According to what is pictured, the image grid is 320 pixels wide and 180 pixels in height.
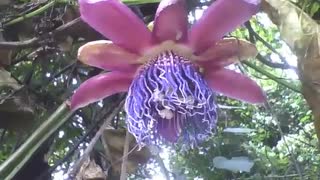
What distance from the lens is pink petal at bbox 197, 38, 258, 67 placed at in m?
0.68

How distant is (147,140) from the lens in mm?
692

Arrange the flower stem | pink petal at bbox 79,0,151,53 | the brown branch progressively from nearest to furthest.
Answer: pink petal at bbox 79,0,151,53 < the flower stem < the brown branch

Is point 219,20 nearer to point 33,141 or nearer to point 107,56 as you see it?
point 107,56

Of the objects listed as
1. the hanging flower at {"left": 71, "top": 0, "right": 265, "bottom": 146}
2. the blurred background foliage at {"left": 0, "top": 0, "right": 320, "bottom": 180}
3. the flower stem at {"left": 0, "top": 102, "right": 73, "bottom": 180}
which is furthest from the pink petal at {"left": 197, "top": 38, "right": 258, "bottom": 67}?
the flower stem at {"left": 0, "top": 102, "right": 73, "bottom": 180}

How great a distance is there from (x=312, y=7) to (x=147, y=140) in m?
0.29

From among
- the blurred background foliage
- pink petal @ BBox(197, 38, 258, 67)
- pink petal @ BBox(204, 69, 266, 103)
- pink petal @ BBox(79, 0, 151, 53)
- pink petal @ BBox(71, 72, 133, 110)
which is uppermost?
pink petal @ BBox(79, 0, 151, 53)

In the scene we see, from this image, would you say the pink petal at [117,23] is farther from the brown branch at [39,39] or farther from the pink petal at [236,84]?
the brown branch at [39,39]

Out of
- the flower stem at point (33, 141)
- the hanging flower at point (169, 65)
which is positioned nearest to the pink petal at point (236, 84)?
the hanging flower at point (169, 65)

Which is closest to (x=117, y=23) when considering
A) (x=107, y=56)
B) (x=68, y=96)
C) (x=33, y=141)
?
(x=107, y=56)

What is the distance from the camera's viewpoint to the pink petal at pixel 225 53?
0.68 metres

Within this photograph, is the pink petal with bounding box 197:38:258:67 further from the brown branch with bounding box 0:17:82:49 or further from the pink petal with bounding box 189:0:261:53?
the brown branch with bounding box 0:17:82:49

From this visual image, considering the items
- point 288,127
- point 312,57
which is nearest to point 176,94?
point 312,57

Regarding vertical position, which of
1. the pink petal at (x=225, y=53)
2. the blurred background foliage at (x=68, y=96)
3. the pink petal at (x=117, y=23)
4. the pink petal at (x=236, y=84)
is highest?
the pink petal at (x=117, y=23)

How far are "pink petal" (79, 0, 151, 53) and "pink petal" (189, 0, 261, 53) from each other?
0.05 m
